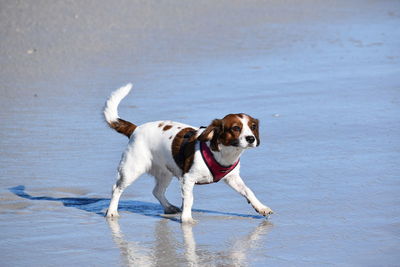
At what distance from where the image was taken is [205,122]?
380 inches

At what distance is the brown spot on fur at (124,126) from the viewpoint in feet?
22.8

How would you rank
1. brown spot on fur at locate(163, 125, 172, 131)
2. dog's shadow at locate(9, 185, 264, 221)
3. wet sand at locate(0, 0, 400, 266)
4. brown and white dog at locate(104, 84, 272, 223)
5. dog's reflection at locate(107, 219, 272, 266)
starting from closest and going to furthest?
dog's reflection at locate(107, 219, 272, 266), wet sand at locate(0, 0, 400, 266), brown and white dog at locate(104, 84, 272, 223), brown spot on fur at locate(163, 125, 172, 131), dog's shadow at locate(9, 185, 264, 221)

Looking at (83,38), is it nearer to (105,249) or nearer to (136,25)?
(136,25)

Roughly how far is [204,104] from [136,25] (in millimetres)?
7431

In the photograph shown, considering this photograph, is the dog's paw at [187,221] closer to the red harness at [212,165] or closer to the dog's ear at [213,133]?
the red harness at [212,165]

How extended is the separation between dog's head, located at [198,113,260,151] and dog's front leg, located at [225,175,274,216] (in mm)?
358

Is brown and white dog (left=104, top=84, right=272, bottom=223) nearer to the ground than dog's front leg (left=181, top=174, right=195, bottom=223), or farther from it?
farther from it

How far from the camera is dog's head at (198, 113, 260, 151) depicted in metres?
5.88

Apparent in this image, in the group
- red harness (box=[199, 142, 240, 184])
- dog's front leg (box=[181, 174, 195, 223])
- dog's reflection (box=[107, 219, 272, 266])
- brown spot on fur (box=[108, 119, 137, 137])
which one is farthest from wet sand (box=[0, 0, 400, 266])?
brown spot on fur (box=[108, 119, 137, 137])

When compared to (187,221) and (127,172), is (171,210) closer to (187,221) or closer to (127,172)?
(127,172)

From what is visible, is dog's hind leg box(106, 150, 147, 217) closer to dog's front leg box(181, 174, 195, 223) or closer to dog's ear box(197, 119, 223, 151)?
dog's front leg box(181, 174, 195, 223)

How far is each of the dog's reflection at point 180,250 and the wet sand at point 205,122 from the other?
1 cm

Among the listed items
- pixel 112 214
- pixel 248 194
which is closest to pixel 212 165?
pixel 248 194

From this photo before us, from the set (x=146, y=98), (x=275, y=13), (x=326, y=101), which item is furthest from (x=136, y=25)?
(x=326, y=101)
